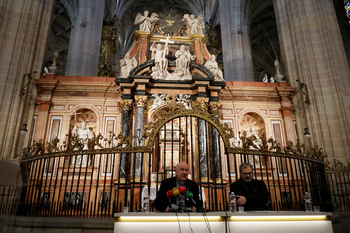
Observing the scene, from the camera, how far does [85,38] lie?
14781mm

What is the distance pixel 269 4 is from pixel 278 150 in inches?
707

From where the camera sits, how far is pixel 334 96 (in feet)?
30.2

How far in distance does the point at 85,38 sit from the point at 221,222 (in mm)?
13900

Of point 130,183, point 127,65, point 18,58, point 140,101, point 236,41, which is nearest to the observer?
point 130,183

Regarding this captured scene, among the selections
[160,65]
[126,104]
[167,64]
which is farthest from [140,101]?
[167,64]

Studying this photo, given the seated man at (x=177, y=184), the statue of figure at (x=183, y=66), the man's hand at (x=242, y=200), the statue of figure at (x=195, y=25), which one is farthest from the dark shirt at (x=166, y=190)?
the statue of figure at (x=195, y=25)

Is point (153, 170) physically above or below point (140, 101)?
below

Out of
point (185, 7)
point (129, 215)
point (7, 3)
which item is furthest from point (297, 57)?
point (185, 7)

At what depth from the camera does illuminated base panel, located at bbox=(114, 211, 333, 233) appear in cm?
313

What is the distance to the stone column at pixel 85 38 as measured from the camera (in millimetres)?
14086

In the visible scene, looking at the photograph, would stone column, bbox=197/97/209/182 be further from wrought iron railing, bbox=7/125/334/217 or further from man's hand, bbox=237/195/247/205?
man's hand, bbox=237/195/247/205

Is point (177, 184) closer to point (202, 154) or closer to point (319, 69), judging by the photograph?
point (202, 154)

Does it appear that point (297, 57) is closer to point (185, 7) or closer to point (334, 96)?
point (334, 96)

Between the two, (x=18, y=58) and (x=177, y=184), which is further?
(x=18, y=58)
